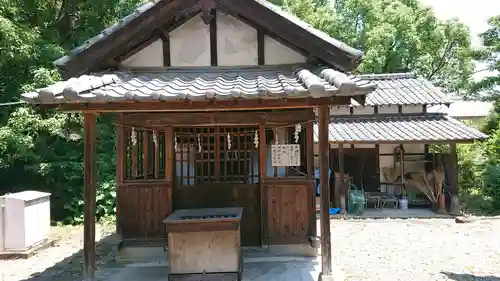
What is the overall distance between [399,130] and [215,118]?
10556 millimetres

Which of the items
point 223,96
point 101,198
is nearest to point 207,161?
point 223,96

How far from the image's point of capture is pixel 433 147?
64.4 feet

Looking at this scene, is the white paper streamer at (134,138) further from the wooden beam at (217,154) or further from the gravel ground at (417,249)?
the gravel ground at (417,249)

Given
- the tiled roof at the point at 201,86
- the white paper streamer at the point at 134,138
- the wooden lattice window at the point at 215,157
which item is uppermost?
the tiled roof at the point at 201,86

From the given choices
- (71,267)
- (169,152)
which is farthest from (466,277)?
(71,267)

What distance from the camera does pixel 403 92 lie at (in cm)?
1875

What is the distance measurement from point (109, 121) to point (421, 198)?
43.6ft

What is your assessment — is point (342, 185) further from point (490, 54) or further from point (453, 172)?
point (490, 54)

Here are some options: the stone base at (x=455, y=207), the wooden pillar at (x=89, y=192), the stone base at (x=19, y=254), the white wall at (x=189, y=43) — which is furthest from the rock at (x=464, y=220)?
the stone base at (x=19, y=254)

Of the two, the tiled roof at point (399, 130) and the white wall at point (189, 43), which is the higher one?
the white wall at point (189, 43)

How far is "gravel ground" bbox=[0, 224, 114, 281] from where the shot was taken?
781 cm

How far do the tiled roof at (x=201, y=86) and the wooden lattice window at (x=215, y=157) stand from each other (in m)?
1.45

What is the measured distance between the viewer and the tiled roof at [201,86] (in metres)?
5.61

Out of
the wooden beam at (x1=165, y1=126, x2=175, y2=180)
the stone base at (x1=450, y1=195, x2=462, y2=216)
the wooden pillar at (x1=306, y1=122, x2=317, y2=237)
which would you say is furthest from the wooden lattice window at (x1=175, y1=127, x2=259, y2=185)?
the stone base at (x1=450, y1=195, x2=462, y2=216)
